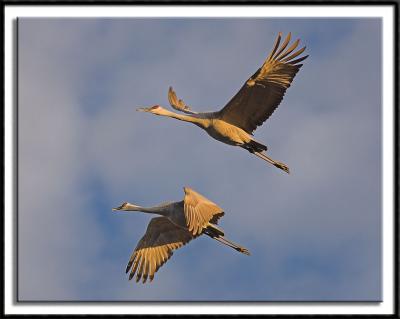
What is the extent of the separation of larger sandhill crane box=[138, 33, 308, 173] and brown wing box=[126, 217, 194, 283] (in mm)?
2219

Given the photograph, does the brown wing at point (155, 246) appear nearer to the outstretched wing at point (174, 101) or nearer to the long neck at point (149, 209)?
the long neck at point (149, 209)

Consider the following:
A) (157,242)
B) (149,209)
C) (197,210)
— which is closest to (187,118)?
(149,209)

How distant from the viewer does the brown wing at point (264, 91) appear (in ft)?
65.3

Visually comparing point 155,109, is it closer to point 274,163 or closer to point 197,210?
point 274,163

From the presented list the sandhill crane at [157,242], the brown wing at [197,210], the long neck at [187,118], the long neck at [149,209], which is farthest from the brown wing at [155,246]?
the brown wing at [197,210]

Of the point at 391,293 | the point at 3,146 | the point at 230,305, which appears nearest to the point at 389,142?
the point at 391,293

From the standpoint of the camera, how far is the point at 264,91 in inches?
797

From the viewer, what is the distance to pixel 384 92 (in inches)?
666

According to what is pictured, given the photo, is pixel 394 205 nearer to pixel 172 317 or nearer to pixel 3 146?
pixel 172 317

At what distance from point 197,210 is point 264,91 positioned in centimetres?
290

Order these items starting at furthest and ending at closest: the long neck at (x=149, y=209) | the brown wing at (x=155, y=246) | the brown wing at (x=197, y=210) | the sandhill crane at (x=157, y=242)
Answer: the brown wing at (x=155, y=246) → the sandhill crane at (x=157, y=242) → the long neck at (x=149, y=209) → the brown wing at (x=197, y=210)

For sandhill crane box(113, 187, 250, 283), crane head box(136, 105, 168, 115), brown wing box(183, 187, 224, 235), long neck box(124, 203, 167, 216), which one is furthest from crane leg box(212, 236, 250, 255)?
crane head box(136, 105, 168, 115)

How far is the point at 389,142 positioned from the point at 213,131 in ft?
16.0

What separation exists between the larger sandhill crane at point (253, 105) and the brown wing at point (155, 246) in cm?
222
